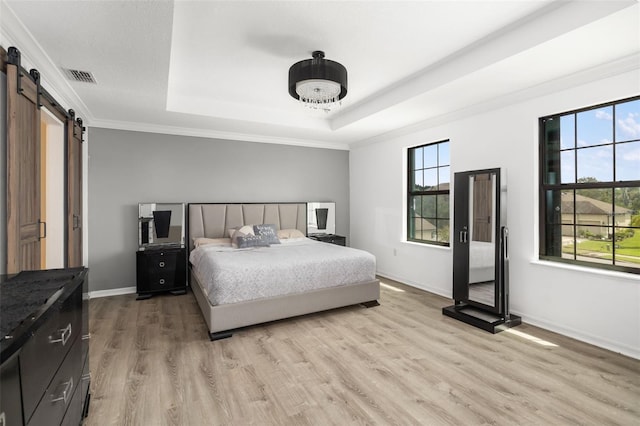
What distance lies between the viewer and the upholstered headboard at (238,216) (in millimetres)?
4926

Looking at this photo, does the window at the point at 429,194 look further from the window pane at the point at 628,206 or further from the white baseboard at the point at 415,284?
the window pane at the point at 628,206

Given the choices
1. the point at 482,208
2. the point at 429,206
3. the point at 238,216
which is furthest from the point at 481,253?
the point at 238,216

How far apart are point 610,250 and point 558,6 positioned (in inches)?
84.5

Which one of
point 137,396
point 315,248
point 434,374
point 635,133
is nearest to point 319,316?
point 315,248

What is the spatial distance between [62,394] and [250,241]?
316 cm

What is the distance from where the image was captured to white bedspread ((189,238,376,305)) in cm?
319

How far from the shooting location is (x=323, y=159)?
6191 millimetres

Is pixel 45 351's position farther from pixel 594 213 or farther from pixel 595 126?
pixel 595 126

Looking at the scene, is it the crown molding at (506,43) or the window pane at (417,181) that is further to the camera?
the window pane at (417,181)

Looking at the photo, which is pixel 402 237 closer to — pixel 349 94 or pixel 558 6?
pixel 349 94

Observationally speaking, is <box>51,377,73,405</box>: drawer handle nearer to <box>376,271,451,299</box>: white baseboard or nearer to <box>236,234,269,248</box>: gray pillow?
<box>236,234,269,248</box>: gray pillow

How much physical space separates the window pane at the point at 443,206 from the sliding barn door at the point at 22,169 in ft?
15.0

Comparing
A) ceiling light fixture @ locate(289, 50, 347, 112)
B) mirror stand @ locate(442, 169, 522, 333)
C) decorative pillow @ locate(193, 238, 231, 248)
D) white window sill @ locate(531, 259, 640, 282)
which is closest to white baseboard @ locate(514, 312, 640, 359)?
mirror stand @ locate(442, 169, 522, 333)

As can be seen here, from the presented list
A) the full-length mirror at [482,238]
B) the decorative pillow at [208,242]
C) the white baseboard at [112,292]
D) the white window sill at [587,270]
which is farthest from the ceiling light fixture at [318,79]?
the white baseboard at [112,292]
